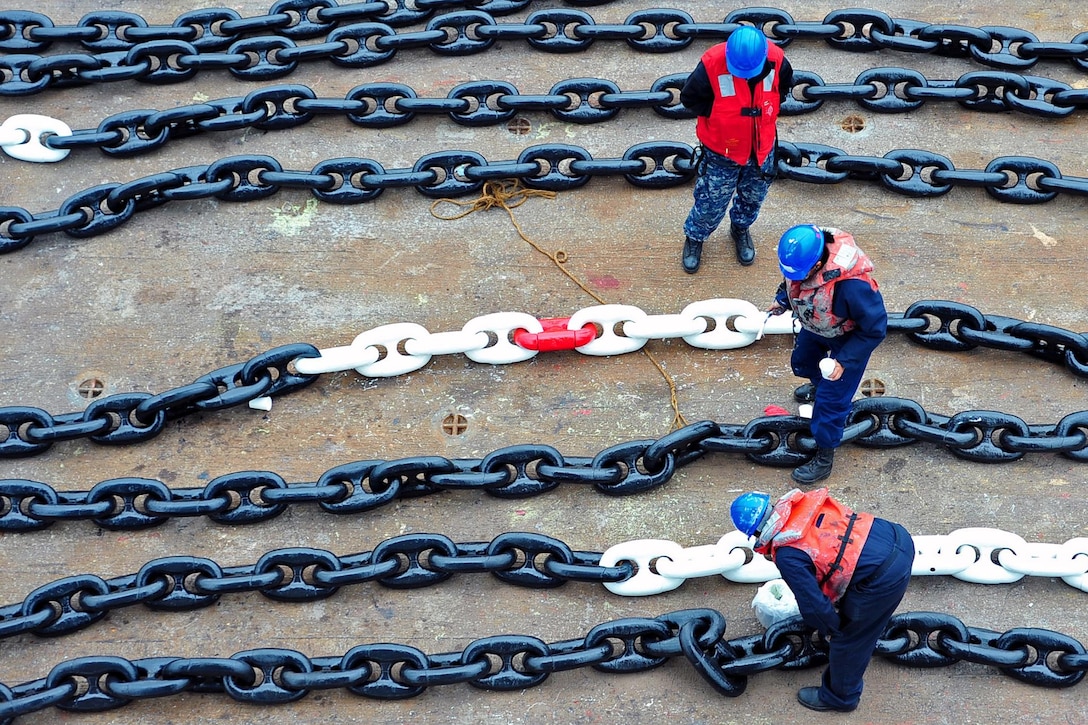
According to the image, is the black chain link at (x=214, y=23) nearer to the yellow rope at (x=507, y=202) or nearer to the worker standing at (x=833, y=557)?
the yellow rope at (x=507, y=202)

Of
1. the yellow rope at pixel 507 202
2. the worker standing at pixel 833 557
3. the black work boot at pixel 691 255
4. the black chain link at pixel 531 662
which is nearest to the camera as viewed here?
the worker standing at pixel 833 557

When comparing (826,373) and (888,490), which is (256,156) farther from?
(888,490)

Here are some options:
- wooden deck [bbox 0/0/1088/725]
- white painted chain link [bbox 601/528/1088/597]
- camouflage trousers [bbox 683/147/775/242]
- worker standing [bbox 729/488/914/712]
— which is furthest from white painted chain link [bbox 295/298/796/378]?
worker standing [bbox 729/488/914/712]

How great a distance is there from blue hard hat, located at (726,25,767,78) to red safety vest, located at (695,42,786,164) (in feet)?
0.24

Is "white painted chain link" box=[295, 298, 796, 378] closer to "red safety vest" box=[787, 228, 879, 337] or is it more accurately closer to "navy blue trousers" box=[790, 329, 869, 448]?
"navy blue trousers" box=[790, 329, 869, 448]

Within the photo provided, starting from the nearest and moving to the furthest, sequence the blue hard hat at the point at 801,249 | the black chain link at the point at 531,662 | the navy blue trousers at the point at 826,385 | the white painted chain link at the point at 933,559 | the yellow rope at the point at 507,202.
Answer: the blue hard hat at the point at 801,249 → the black chain link at the point at 531,662 → the navy blue trousers at the point at 826,385 → the white painted chain link at the point at 933,559 → the yellow rope at the point at 507,202

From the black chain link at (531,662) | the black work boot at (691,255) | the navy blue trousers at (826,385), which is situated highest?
the black work boot at (691,255)

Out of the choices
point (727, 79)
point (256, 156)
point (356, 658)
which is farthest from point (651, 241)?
point (356, 658)

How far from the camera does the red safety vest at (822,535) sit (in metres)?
3.64

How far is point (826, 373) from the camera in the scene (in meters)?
4.05

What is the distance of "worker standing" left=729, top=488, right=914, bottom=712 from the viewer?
3635 millimetres

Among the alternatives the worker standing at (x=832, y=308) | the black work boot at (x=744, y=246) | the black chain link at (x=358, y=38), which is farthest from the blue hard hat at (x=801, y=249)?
the black chain link at (x=358, y=38)

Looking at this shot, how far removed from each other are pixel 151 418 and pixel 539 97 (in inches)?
95.4

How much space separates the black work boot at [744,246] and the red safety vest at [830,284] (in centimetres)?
100
